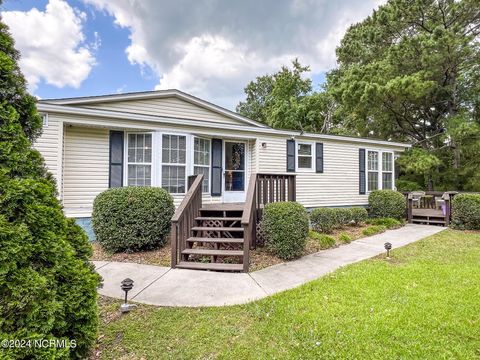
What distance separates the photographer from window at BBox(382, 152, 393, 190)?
10891mm

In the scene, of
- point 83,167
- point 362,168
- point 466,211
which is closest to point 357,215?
point 362,168

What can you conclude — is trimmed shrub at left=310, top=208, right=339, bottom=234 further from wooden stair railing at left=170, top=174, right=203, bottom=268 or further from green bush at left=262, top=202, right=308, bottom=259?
wooden stair railing at left=170, top=174, right=203, bottom=268

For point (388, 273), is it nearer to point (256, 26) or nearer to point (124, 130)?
point (124, 130)

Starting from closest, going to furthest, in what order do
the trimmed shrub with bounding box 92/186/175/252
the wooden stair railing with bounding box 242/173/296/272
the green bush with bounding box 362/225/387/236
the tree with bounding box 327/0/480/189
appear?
the trimmed shrub with bounding box 92/186/175/252 → the wooden stair railing with bounding box 242/173/296/272 → the green bush with bounding box 362/225/387/236 → the tree with bounding box 327/0/480/189

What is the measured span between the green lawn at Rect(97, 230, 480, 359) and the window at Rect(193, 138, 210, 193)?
15.5 feet

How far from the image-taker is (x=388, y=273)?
13.9 ft

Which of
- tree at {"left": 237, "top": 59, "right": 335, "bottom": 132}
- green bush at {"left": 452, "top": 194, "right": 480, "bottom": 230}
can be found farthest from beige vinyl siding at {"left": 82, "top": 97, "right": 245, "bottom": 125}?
tree at {"left": 237, "top": 59, "right": 335, "bottom": 132}

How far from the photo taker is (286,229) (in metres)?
4.98

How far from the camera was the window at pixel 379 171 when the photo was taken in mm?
10648

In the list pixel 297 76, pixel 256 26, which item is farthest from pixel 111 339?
pixel 297 76

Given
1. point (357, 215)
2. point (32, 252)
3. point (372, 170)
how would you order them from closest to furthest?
point (32, 252), point (357, 215), point (372, 170)

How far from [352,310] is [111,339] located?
2.61 metres

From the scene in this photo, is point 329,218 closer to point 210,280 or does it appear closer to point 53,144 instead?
point 210,280

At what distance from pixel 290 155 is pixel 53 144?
6.81 metres
